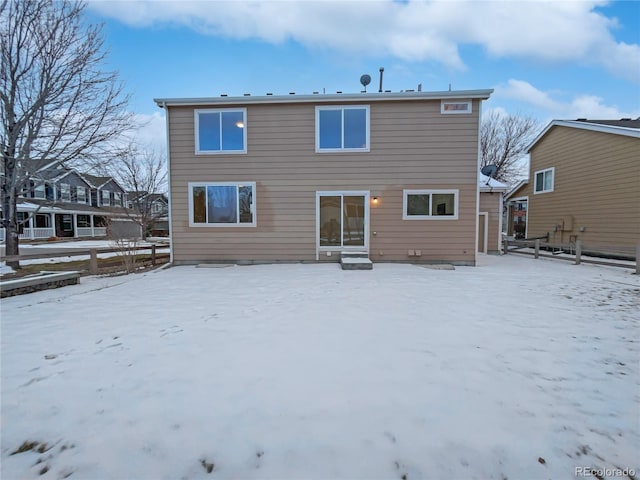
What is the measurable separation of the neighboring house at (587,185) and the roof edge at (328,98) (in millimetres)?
5673

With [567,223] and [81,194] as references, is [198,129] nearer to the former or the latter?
[567,223]

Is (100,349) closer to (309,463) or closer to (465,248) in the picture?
(309,463)

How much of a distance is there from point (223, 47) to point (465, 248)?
11.4 metres

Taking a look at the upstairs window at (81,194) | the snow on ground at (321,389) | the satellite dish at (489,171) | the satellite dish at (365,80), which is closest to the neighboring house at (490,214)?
the satellite dish at (489,171)

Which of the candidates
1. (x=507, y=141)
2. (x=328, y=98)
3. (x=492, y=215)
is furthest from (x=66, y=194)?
(x=507, y=141)

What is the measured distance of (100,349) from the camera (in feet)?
10.4

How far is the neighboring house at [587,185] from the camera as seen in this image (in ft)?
32.2

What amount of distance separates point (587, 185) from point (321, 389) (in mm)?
14000

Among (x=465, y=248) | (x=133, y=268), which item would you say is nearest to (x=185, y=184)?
(x=133, y=268)

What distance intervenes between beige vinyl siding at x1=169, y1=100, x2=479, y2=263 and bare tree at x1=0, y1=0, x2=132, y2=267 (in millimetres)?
2432

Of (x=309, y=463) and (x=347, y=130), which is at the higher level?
(x=347, y=130)

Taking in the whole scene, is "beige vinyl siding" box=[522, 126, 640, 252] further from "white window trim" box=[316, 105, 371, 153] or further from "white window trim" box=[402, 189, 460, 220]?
"white window trim" box=[316, 105, 371, 153]

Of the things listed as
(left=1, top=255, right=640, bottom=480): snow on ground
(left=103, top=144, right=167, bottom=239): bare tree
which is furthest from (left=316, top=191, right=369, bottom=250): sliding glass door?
(left=103, top=144, right=167, bottom=239): bare tree

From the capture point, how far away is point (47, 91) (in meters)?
8.18
